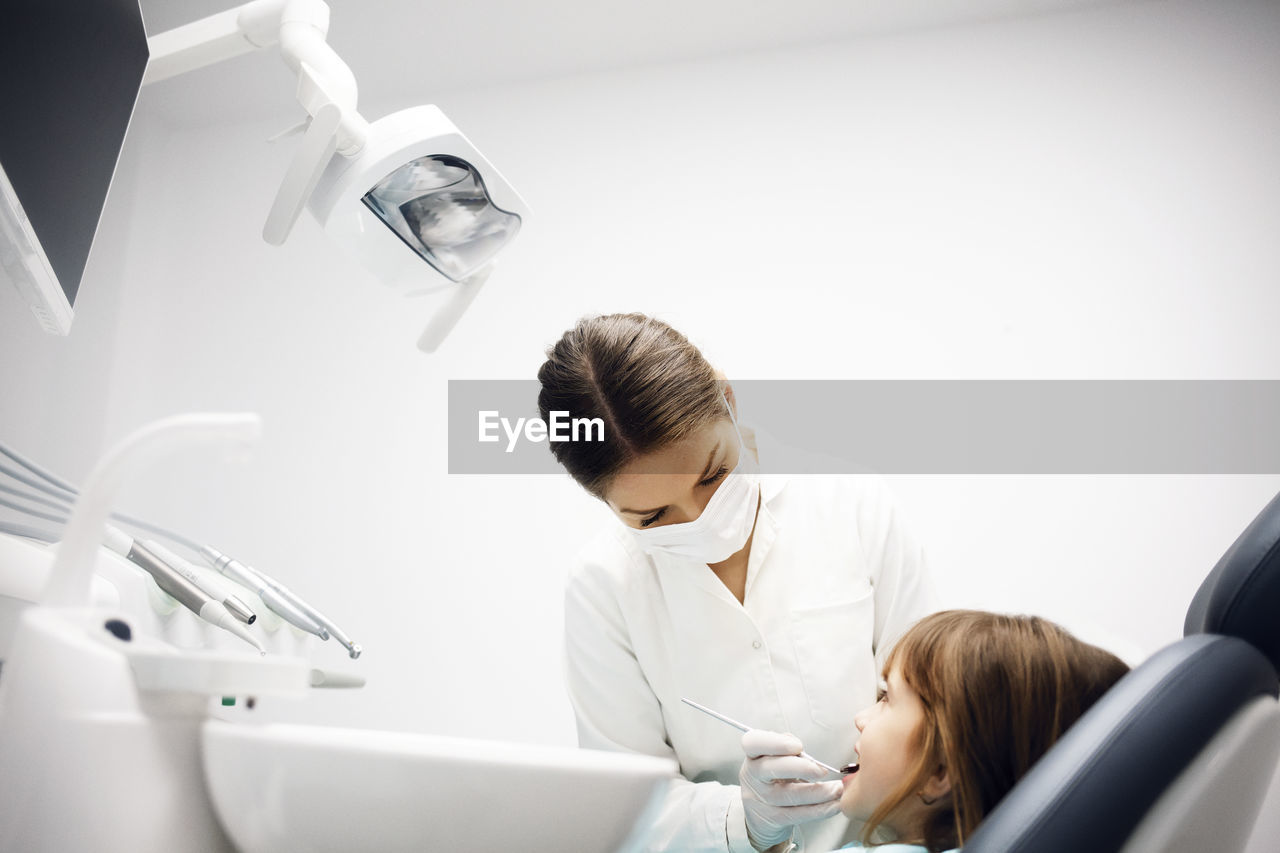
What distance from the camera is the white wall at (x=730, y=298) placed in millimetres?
1855

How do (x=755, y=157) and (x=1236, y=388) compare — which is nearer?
(x=1236, y=388)

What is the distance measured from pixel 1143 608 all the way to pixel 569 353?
4.88ft

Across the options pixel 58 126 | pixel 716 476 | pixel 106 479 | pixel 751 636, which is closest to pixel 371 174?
pixel 58 126

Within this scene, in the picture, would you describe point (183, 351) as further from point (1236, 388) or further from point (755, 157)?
point (1236, 388)

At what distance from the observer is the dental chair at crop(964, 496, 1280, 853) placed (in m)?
0.51

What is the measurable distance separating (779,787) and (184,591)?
3.01ft

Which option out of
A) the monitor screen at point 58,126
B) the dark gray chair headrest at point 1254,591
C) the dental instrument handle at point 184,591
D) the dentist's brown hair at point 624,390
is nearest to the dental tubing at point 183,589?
the dental instrument handle at point 184,591

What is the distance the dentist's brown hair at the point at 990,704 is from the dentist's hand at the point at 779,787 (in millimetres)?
68

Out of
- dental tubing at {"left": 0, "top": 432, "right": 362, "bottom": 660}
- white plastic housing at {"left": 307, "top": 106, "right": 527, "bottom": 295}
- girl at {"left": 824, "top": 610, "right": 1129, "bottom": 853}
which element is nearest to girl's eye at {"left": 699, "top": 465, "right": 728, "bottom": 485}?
girl at {"left": 824, "top": 610, "right": 1129, "bottom": 853}

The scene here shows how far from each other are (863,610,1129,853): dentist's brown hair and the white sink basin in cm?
46

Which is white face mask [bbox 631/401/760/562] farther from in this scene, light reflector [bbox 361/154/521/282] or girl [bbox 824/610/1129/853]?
light reflector [bbox 361/154/521/282]

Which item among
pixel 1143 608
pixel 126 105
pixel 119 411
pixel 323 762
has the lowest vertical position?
pixel 1143 608

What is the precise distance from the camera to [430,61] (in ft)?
7.50

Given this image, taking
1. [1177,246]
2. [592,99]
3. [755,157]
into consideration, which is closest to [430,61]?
[592,99]
